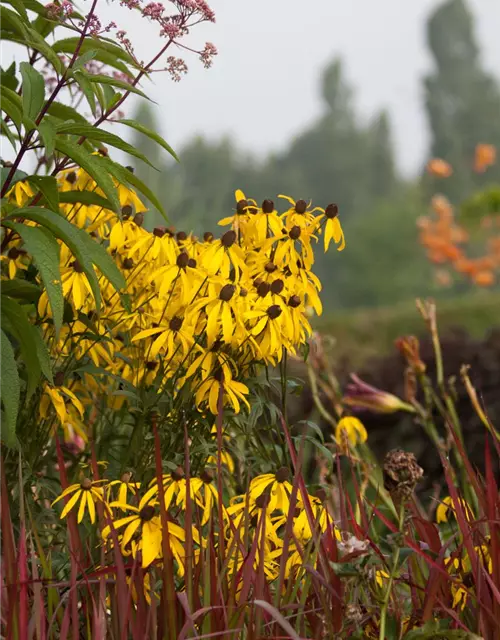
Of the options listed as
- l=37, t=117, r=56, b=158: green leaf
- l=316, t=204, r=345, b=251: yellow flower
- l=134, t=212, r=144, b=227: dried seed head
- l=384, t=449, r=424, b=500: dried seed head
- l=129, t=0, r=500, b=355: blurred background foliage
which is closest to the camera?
l=384, t=449, r=424, b=500: dried seed head

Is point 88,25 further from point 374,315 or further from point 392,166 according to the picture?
point 392,166

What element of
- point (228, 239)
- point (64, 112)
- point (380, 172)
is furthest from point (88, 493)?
point (380, 172)

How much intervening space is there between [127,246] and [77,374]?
35cm

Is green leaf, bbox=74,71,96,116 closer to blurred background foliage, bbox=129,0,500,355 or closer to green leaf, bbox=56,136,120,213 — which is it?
green leaf, bbox=56,136,120,213

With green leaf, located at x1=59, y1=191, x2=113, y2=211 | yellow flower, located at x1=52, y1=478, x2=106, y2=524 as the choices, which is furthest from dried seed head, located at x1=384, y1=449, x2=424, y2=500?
green leaf, located at x1=59, y1=191, x2=113, y2=211

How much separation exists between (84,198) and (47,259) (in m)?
0.38

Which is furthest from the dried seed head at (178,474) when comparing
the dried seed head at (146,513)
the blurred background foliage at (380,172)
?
the blurred background foliage at (380,172)

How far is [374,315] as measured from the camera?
9227mm

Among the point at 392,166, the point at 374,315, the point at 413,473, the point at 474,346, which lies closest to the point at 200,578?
the point at 413,473

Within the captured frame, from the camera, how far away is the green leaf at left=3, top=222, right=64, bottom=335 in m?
1.63

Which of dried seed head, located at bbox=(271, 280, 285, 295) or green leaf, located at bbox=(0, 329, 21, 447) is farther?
dried seed head, located at bbox=(271, 280, 285, 295)

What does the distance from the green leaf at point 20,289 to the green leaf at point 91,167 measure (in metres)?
0.32

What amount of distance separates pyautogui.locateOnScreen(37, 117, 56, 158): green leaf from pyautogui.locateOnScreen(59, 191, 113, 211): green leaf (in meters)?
0.21

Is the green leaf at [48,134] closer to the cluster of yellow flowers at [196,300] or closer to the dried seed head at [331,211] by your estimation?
the cluster of yellow flowers at [196,300]
